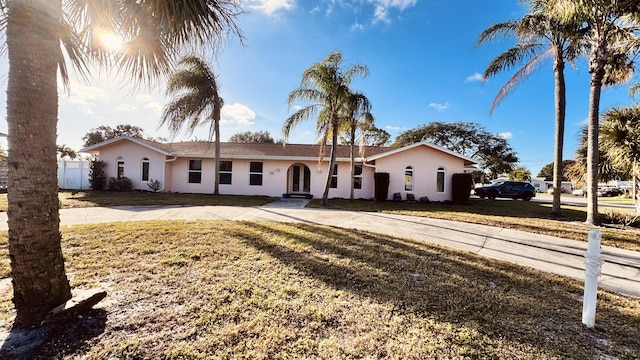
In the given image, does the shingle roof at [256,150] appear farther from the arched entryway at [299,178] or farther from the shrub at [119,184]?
the shrub at [119,184]

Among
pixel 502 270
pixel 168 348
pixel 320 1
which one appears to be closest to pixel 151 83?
pixel 168 348

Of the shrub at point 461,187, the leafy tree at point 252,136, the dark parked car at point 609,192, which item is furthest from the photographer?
the leafy tree at point 252,136

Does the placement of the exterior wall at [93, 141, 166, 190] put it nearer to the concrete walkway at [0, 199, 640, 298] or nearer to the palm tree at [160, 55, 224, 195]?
the palm tree at [160, 55, 224, 195]

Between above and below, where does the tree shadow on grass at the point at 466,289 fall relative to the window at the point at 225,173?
below

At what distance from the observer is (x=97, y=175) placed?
16031mm

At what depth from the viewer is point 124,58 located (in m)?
3.65

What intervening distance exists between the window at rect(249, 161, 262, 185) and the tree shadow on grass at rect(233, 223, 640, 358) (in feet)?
36.3

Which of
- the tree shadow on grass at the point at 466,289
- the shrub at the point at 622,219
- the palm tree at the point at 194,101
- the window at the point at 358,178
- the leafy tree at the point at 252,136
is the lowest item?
the tree shadow on grass at the point at 466,289

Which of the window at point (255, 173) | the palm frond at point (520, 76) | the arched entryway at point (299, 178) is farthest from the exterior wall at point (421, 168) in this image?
the window at point (255, 173)

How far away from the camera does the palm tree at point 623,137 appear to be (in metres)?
8.20

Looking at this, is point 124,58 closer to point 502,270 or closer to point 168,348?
point 168,348

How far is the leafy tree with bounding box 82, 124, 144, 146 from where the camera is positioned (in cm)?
3577

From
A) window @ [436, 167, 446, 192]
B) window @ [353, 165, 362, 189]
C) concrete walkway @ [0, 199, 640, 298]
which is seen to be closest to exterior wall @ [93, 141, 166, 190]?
concrete walkway @ [0, 199, 640, 298]

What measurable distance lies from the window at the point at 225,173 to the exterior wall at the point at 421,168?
963cm
